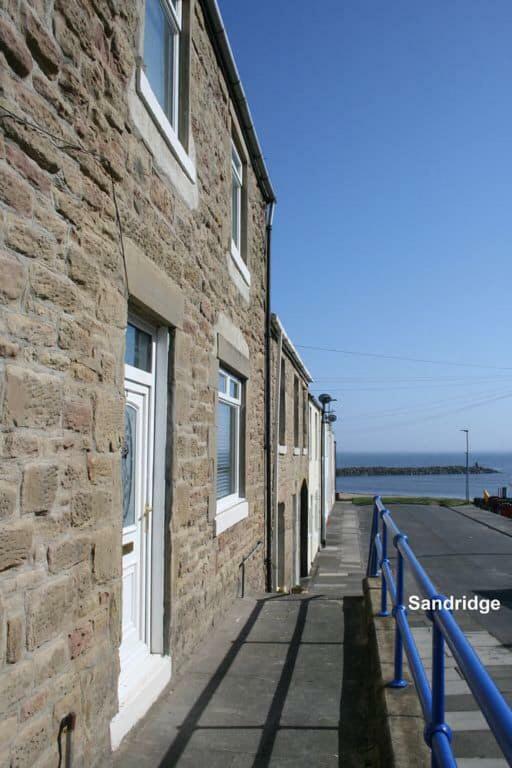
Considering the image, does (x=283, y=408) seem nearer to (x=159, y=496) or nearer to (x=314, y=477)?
(x=159, y=496)

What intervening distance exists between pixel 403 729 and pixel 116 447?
206 cm

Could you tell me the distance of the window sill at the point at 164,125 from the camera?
428cm

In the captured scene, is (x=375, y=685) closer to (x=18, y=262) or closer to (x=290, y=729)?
(x=290, y=729)

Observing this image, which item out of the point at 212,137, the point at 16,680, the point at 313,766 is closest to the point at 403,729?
the point at 313,766

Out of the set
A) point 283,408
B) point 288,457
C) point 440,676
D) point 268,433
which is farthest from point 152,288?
point 288,457

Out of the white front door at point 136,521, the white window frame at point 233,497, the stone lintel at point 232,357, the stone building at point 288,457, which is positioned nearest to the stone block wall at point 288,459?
the stone building at point 288,457

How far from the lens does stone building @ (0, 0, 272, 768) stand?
270cm

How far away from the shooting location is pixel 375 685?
446 centimetres

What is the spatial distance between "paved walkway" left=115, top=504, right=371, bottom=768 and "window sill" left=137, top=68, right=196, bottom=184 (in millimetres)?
3767

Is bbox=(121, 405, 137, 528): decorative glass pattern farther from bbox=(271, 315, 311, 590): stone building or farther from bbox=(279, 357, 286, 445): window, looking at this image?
bbox=(279, 357, 286, 445): window

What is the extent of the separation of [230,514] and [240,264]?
2.79m

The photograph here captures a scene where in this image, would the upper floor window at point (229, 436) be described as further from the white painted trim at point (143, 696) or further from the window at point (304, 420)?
the window at point (304, 420)

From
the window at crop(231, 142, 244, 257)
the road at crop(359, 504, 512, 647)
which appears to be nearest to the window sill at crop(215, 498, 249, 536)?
the window at crop(231, 142, 244, 257)

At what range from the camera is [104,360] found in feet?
11.8
